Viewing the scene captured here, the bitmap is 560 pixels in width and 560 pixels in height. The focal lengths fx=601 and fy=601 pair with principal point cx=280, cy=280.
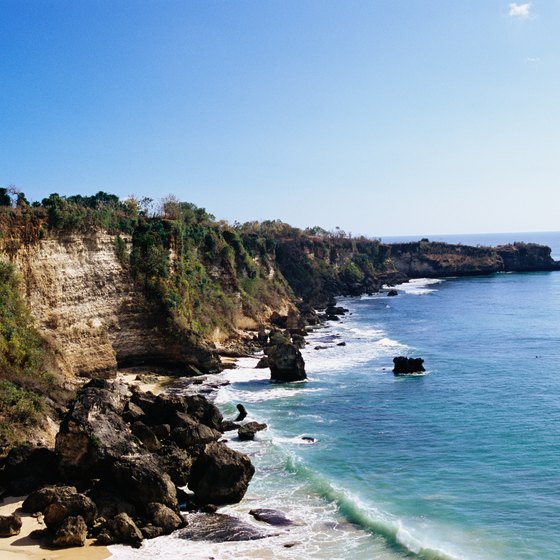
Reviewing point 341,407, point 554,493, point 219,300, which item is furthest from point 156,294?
point 554,493

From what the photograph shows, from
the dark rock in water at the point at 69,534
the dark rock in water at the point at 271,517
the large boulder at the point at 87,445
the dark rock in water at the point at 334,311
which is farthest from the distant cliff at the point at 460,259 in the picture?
the dark rock in water at the point at 69,534

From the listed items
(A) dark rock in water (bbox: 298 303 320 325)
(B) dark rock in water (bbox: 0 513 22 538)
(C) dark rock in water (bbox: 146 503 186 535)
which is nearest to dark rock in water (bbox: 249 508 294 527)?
(C) dark rock in water (bbox: 146 503 186 535)

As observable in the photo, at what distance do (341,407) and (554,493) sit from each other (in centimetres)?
1576

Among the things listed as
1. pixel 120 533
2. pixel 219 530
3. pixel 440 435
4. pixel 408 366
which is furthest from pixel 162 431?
pixel 408 366

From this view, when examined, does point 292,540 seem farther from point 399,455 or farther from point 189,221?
point 189,221

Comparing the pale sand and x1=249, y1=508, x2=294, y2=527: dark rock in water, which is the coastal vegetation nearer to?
the pale sand

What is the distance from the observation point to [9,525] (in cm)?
2055

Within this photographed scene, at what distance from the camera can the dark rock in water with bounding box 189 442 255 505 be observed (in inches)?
958

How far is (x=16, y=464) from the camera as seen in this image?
24391 mm

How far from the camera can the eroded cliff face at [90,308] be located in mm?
37250

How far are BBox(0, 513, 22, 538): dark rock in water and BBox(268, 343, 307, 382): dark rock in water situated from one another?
26.4m

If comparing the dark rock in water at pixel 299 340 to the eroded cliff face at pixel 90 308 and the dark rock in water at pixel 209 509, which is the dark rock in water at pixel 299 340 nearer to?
the eroded cliff face at pixel 90 308

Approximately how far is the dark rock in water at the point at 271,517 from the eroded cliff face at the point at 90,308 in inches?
755

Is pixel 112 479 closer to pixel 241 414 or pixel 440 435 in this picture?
pixel 241 414
